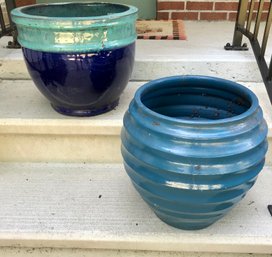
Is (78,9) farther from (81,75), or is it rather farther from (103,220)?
(103,220)

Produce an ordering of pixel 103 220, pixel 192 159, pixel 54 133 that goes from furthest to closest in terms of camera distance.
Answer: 1. pixel 54 133
2. pixel 103 220
3. pixel 192 159

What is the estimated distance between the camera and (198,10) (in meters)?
1.89

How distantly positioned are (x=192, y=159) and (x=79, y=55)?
17.3 inches

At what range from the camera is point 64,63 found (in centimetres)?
90

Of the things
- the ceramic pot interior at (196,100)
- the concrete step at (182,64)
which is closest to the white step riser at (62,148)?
the ceramic pot interior at (196,100)

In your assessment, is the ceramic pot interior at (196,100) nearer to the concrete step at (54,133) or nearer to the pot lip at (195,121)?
the pot lip at (195,121)

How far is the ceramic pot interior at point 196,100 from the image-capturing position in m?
0.84

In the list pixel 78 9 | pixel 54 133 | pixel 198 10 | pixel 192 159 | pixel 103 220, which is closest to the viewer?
pixel 192 159

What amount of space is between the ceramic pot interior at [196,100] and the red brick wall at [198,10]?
116 centimetres

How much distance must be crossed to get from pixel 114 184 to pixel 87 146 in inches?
6.0

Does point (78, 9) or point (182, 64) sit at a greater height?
point (78, 9)

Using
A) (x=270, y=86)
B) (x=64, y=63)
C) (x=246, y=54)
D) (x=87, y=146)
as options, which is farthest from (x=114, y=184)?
(x=246, y=54)

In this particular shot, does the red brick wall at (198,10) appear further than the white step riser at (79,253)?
Yes

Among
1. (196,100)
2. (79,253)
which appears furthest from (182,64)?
(79,253)
